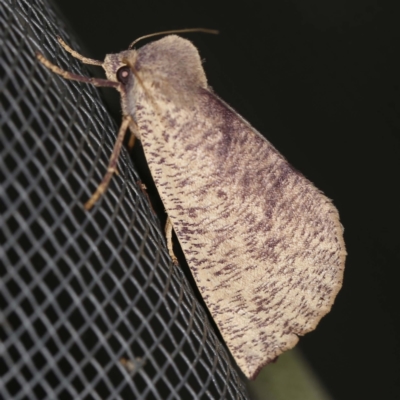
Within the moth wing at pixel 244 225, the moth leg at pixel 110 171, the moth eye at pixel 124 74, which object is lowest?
the moth wing at pixel 244 225

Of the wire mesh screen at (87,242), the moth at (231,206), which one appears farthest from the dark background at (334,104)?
the moth at (231,206)

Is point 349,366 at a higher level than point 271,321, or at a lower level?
lower

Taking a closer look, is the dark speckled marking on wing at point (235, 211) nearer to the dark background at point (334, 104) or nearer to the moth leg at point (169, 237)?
the moth leg at point (169, 237)

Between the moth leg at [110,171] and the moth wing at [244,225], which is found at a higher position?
the moth leg at [110,171]

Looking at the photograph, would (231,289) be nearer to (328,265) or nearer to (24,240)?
(328,265)

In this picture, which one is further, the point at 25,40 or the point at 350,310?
the point at 350,310

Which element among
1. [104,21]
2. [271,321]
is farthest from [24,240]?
[104,21]

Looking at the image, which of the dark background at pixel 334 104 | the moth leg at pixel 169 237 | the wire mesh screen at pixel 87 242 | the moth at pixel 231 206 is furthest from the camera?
the dark background at pixel 334 104

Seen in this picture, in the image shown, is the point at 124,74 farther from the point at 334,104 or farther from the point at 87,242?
the point at 334,104
